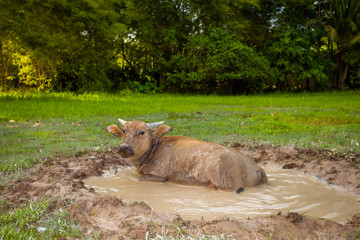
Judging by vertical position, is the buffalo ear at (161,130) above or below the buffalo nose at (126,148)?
above

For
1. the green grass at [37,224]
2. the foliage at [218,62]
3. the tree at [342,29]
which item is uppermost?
the tree at [342,29]

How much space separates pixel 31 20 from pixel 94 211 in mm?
18076

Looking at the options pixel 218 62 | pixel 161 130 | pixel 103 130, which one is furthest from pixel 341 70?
pixel 161 130

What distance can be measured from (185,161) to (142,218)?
6.50 feet

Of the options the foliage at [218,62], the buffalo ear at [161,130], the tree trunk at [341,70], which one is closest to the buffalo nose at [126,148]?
the buffalo ear at [161,130]

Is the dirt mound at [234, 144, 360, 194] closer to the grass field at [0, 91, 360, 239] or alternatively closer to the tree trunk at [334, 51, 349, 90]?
the grass field at [0, 91, 360, 239]

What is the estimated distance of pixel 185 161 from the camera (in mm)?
5438

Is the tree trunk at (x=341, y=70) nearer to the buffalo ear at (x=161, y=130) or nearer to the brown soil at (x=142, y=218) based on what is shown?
the brown soil at (x=142, y=218)

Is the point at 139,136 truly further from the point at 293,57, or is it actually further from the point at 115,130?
the point at 293,57

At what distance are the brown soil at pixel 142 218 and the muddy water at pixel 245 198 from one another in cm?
34

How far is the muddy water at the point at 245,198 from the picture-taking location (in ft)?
14.5

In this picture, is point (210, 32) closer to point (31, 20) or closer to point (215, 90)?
point (215, 90)

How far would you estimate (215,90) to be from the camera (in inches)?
1110

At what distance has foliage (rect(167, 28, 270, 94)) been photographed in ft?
81.6
